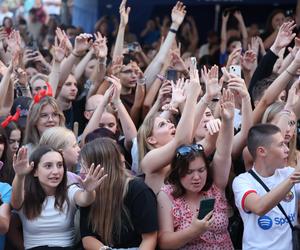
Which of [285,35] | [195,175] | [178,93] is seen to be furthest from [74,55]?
[195,175]

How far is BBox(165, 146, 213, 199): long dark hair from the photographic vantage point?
211 inches

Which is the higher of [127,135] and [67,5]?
[67,5]

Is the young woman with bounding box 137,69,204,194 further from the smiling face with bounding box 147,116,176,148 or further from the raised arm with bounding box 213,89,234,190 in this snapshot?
the raised arm with bounding box 213,89,234,190

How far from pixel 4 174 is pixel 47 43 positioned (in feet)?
22.4

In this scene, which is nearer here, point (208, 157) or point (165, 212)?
point (165, 212)

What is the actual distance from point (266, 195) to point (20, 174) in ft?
5.12

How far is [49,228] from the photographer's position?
17.5 feet

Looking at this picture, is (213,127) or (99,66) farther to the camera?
(99,66)

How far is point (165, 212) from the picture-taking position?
535 cm

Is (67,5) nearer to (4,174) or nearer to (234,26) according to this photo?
(234,26)

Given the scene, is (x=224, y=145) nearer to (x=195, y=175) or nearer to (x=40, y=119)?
(x=195, y=175)

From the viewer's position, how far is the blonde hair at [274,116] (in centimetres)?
595

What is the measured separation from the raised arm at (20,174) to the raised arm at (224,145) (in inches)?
48.7

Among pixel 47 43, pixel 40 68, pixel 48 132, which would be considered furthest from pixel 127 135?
pixel 47 43
